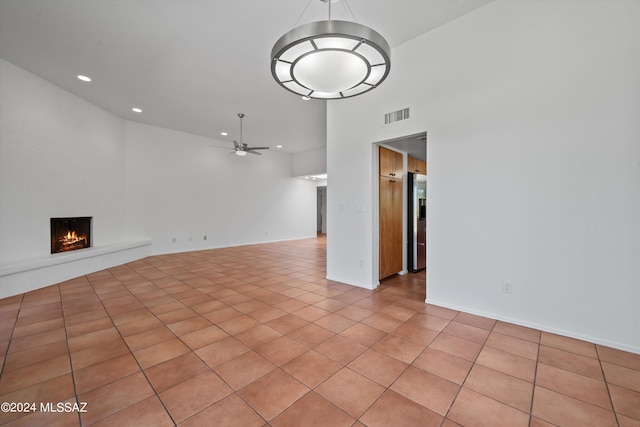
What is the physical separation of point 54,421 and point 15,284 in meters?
3.79

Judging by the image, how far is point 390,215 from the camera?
4.46 m

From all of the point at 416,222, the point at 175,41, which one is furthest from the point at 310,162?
the point at 175,41

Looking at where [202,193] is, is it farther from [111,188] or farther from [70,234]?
[70,234]

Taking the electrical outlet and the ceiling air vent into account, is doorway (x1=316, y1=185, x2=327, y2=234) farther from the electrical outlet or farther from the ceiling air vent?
the electrical outlet

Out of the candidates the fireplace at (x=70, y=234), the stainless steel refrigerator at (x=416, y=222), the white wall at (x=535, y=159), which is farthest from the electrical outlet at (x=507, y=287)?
the fireplace at (x=70, y=234)

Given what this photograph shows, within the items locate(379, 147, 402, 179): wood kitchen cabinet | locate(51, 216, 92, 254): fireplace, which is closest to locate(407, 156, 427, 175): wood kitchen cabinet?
locate(379, 147, 402, 179): wood kitchen cabinet

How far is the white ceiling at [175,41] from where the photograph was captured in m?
2.88

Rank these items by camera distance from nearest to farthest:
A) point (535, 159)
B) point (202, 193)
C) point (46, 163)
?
point (535, 159), point (46, 163), point (202, 193)

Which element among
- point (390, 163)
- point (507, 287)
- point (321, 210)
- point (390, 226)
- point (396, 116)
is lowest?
point (507, 287)

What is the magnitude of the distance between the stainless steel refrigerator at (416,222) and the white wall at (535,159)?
1549 mm

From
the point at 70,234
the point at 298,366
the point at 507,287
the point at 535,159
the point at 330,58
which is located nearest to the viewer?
the point at 330,58

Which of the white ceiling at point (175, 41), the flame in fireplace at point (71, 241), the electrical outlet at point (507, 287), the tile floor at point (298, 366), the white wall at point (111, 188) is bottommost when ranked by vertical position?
the tile floor at point (298, 366)

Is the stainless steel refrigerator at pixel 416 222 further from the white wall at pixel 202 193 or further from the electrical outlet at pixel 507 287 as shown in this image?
the white wall at pixel 202 193

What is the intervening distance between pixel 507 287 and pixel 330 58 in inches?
120
